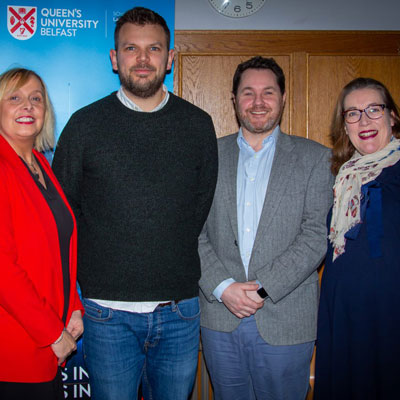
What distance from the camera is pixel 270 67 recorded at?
81.9 inches

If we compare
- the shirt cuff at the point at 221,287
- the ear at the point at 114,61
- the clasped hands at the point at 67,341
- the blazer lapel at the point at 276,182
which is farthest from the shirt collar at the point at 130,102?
the clasped hands at the point at 67,341

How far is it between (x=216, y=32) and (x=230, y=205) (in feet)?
5.41

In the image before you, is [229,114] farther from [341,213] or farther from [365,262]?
[365,262]

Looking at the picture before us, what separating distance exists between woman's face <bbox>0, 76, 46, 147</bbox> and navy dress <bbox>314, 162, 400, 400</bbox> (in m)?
1.45

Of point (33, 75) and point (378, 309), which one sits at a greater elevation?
point (33, 75)

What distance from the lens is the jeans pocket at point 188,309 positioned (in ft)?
5.90

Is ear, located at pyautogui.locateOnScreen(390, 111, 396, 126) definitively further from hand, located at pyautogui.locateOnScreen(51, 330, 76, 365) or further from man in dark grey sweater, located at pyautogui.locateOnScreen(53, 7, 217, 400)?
hand, located at pyautogui.locateOnScreen(51, 330, 76, 365)

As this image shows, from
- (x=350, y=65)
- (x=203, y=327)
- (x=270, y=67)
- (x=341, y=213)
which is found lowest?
(x=203, y=327)

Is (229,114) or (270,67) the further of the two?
(229,114)

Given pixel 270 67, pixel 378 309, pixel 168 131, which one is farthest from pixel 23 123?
pixel 378 309

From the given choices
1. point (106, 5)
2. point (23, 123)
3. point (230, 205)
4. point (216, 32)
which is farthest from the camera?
point (216, 32)

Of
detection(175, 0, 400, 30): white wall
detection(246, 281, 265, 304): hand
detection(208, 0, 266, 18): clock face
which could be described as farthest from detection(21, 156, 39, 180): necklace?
detection(208, 0, 266, 18): clock face

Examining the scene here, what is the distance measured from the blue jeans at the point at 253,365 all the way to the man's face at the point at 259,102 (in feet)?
3.03

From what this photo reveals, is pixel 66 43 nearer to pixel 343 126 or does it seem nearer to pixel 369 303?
pixel 343 126
